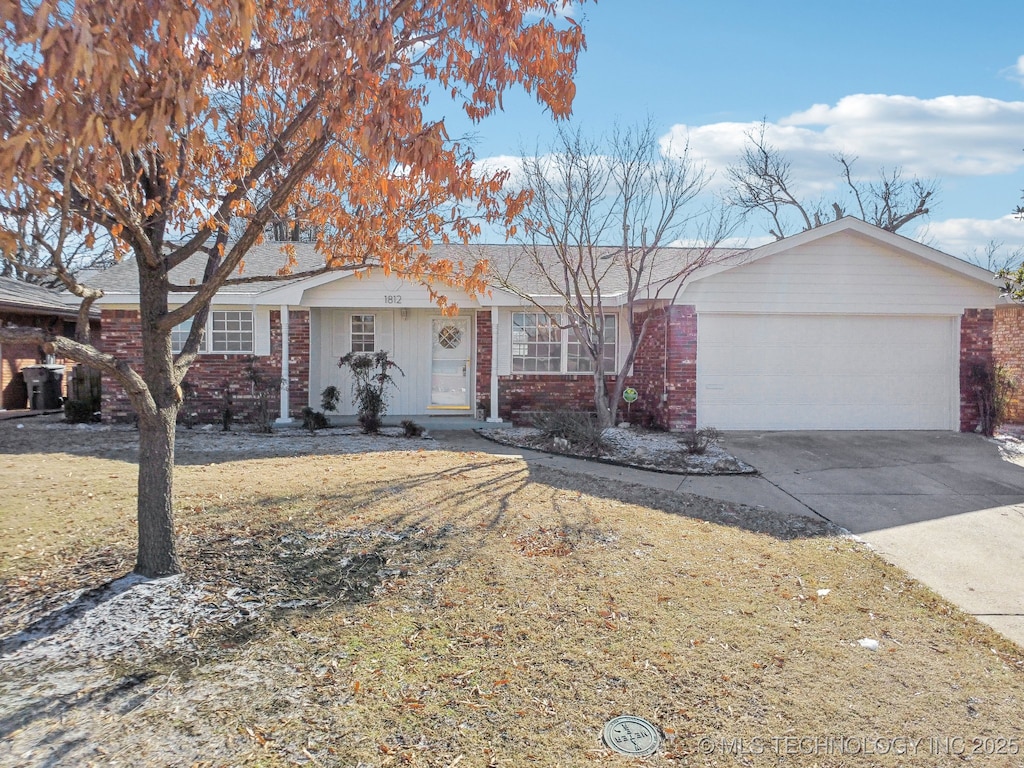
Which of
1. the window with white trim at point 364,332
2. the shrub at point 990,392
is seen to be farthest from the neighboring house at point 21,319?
the shrub at point 990,392

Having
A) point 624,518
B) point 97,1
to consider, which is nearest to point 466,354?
point 624,518

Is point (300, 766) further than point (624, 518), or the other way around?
point (624, 518)

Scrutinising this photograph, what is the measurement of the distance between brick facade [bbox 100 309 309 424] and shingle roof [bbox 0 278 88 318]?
261 centimetres

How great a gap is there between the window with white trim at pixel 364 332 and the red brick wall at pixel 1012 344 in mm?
12980

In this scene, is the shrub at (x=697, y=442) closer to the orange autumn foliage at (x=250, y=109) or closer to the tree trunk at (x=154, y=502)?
the orange autumn foliage at (x=250, y=109)

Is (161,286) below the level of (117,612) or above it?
above

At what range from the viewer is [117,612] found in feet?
13.3

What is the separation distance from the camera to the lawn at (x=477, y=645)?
2969 millimetres

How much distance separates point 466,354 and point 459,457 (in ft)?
16.8

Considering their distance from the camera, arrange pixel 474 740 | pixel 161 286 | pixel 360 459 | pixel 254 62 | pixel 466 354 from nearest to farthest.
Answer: pixel 474 740, pixel 254 62, pixel 161 286, pixel 360 459, pixel 466 354

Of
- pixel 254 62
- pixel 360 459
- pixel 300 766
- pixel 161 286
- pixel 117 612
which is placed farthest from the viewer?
pixel 360 459

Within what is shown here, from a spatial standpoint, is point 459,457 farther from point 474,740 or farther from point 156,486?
point 474,740

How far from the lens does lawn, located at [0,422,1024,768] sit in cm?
297

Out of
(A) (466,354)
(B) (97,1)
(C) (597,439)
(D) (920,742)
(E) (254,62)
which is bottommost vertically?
(D) (920,742)
